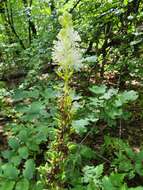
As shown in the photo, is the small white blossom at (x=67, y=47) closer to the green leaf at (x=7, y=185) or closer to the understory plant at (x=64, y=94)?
the understory plant at (x=64, y=94)

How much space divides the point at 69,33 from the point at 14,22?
1056cm

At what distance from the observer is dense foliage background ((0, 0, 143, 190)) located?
1.63 m

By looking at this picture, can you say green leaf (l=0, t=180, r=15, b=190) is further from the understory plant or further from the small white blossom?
the small white blossom

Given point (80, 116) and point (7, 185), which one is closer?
point (7, 185)

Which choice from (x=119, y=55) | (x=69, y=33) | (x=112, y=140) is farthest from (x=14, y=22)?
(x=69, y=33)

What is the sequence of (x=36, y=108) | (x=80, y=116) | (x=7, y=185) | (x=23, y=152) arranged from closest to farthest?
(x=7, y=185) < (x=23, y=152) < (x=36, y=108) < (x=80, y=116)

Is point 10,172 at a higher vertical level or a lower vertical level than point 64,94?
lower

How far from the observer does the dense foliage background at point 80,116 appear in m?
1.63

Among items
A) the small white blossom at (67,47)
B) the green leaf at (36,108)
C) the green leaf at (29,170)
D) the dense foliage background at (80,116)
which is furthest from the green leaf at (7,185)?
the small white blossom at (67,47)

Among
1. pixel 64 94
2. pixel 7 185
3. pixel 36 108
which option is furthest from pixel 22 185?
pixel 64 94

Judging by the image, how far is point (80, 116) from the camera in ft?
9.93

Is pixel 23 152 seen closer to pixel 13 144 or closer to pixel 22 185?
pixel 13 144

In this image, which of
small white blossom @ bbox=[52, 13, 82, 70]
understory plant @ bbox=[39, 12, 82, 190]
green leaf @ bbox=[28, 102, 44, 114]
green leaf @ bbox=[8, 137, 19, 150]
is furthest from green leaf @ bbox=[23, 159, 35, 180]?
small white blossom @ bbox=[52, 13, 82, 70]

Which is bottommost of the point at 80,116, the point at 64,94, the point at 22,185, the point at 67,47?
the point at 22,185
